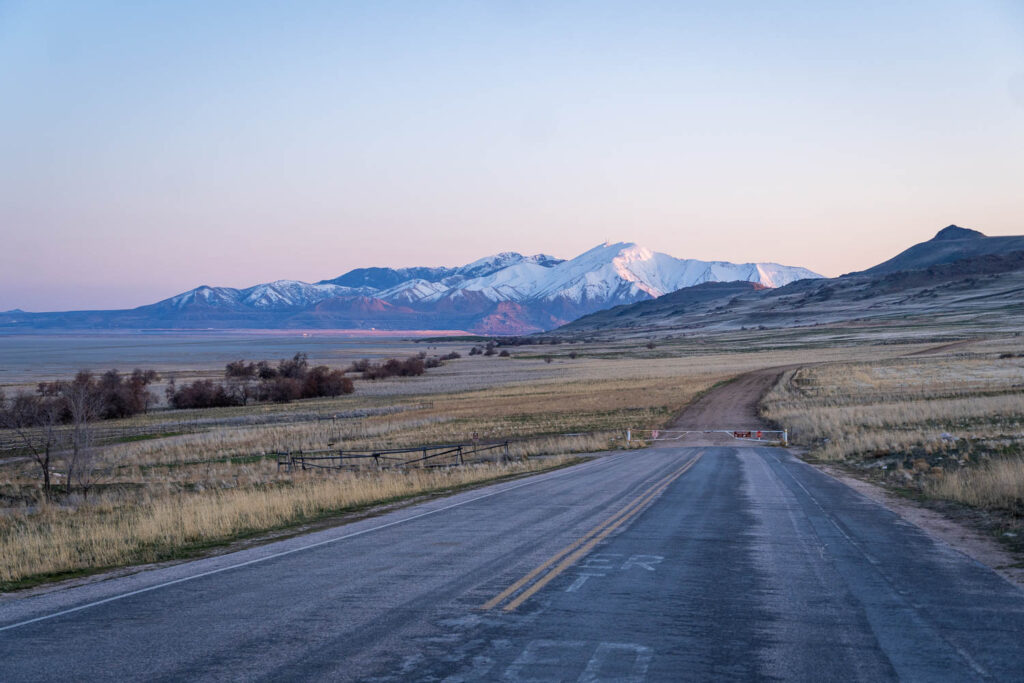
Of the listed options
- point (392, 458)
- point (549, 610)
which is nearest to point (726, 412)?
point (392, 458)

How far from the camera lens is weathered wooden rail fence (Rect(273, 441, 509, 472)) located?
99.8 ft

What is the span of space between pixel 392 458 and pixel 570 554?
2312 cm

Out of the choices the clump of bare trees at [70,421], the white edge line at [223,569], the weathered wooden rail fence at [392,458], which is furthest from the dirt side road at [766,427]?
the clump of bare trees at [70,421]

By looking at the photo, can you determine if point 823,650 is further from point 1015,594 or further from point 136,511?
point 136,511

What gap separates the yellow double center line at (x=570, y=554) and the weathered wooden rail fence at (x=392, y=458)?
46.9 feet

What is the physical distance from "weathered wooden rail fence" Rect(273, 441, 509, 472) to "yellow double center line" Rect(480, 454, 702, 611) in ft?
46.9

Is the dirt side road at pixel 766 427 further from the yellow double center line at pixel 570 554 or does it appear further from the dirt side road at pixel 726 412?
the yellow double center line at pixel 570 554

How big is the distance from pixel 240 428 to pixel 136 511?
33668 mm

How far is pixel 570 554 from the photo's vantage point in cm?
1099

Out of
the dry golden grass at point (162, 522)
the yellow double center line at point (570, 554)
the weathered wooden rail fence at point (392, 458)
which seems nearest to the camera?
the yellow double center line at point (570, 554)

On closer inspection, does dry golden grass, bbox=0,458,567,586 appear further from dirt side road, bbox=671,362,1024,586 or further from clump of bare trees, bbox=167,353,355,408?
clump of bare trees, bbox=167,353,355,408

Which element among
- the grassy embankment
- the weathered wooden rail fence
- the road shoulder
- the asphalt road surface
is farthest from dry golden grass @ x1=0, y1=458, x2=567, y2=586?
the road shoulder

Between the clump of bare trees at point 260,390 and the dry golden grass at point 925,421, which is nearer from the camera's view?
the dry golden grass at point 925,421

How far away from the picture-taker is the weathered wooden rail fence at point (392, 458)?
30.4 metres
